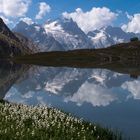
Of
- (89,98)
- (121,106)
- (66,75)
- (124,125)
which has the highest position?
(66,75)

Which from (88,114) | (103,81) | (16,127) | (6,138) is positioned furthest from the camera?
(103,81)

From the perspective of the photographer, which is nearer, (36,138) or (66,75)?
(36,138)

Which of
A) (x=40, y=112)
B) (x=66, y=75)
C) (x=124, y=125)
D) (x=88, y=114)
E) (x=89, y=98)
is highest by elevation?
(x=66, y=75)

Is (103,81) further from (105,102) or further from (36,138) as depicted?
(36,138)

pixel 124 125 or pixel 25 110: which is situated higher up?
pixel 124 125

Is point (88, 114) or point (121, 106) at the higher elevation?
point (121, 106)

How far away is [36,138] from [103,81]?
91.9 meters

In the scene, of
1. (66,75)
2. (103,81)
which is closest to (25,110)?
(103,81)

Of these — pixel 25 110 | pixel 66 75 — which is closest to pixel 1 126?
pixel 25 110

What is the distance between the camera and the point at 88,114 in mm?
45781

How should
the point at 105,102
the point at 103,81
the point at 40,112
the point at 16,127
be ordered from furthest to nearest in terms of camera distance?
the point at 103,81 < the point at 105,102 < the point at 40,112 < the point at 16,127

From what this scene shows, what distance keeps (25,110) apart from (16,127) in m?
4.15

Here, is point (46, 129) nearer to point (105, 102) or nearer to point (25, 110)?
point (25, 110)

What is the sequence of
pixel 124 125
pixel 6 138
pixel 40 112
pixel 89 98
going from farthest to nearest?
1. pixel 89 98
2. pixel 124 125
3. pixel 40 112
4. pixel 6 138
